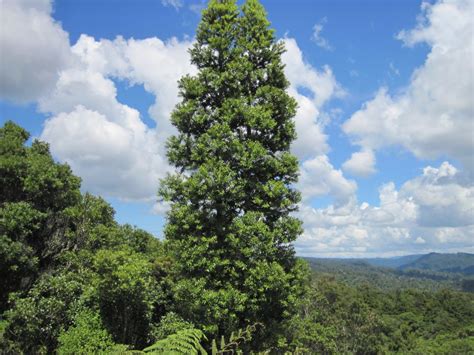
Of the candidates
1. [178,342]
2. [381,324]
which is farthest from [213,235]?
[381,324]

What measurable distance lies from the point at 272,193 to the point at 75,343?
10637mm

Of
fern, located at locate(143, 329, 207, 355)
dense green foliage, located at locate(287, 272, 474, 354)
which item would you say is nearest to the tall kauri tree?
fern, located at locate(143, 329, 207, 355)

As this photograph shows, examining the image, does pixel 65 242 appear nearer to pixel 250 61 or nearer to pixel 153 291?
pixel 153 291

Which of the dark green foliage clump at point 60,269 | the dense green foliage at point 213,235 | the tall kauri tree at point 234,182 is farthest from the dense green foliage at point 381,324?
the tall kauri tree at point 234,182

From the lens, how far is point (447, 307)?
281ft

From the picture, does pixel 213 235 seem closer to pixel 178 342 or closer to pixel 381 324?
pixel 178 342

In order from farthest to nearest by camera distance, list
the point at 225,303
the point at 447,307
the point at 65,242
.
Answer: the point at 447,307 → the point at 65,242 → the point at 225,303

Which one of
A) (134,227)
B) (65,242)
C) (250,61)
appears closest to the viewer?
(250,61)

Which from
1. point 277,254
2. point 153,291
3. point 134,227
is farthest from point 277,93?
point 134,227

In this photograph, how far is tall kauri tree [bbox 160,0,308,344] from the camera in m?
10.6

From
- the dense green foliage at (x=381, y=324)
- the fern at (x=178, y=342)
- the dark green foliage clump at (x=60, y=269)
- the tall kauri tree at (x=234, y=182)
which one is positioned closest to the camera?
the fern at (x=178, y=342)

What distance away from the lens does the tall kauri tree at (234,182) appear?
418 inches

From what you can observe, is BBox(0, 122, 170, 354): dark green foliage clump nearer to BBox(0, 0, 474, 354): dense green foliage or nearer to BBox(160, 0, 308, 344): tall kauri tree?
BBox(0, 0, 474, 354): dense green foliage

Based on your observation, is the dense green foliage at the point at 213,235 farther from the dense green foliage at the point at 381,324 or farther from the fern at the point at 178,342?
the dense green foliage at the point at 381,324
